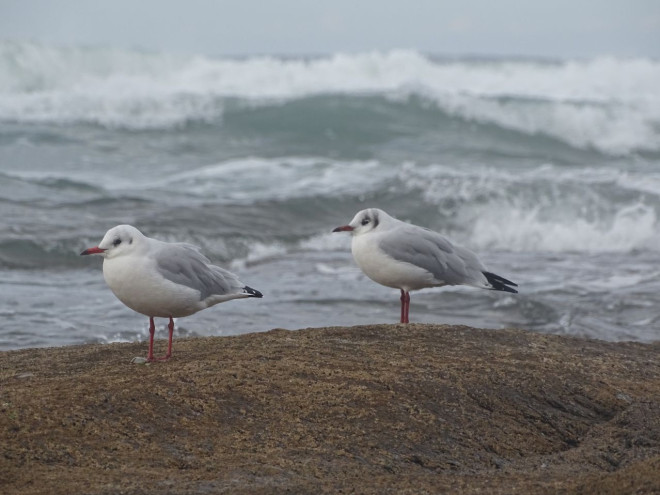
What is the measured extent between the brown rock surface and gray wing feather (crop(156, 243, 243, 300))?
308 mm

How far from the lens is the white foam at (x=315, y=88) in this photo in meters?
23.0

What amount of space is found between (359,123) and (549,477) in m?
19.2

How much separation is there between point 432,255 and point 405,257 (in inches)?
8.0

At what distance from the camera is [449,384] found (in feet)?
14.4

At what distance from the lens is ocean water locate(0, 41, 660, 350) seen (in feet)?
27.5

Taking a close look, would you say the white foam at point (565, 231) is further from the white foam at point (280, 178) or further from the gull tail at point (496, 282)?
the gull tail at point (496, 282)

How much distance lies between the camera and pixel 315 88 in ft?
95.1

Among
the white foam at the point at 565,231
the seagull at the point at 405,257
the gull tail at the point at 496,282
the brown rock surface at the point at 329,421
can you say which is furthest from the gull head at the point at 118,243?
the white foam at the point at 565,231

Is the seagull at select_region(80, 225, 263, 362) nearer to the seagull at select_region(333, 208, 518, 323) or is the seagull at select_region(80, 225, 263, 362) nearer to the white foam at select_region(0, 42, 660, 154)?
the seagull at select_region(333, 208, 518, 323)

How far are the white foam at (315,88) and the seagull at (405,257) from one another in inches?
635

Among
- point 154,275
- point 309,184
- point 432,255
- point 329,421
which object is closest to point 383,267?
point 432,255

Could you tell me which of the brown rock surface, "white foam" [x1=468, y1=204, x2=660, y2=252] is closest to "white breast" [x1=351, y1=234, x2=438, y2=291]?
the brown rock surface

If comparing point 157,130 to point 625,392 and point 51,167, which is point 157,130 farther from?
point 625,392

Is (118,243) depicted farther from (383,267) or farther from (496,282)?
(496,282)
